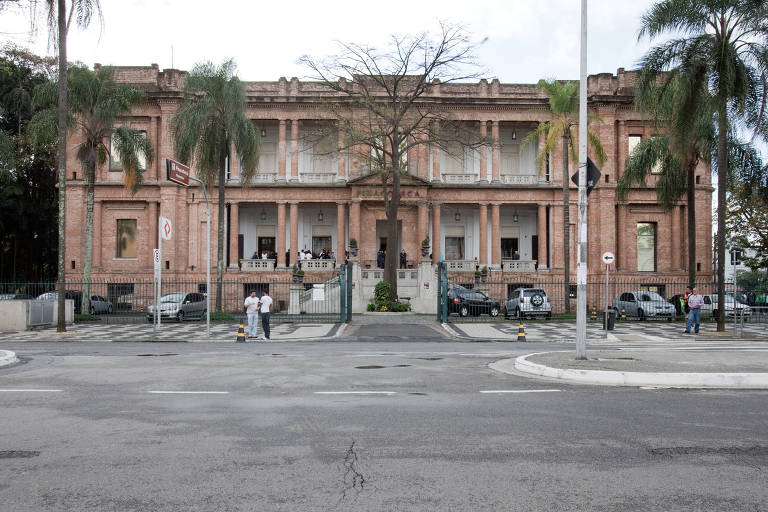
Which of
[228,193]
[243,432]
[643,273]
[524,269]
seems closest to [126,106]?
[228,193]

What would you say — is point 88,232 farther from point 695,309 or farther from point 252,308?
point 695,309

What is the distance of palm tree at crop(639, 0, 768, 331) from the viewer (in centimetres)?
2284

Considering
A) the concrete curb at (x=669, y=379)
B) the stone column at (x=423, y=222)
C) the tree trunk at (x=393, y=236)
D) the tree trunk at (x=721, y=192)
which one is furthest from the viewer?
the stone column at (x=423, y=222)

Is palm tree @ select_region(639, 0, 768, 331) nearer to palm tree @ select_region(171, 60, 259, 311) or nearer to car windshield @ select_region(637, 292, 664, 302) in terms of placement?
car windshield @ select_region(637, 292, 664, 302)

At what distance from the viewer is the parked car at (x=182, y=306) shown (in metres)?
31.6

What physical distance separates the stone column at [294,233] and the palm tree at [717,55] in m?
26.7

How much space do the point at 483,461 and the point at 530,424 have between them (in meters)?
1.76

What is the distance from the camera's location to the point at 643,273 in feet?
147

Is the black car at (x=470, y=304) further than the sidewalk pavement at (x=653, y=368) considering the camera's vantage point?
Yes

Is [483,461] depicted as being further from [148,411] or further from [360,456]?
[148,411]

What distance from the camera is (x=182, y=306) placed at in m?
32.3

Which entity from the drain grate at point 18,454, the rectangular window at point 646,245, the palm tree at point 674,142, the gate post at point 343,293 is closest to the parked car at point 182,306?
the gate post at point 343,293

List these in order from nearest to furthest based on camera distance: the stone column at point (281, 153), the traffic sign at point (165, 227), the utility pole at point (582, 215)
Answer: the utility pole at point (582, 215) < the traffic sign at point (165, 227) < the stone column at point (281, 153)

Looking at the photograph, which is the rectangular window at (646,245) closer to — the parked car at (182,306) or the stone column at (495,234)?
the stone column at (495,234)
